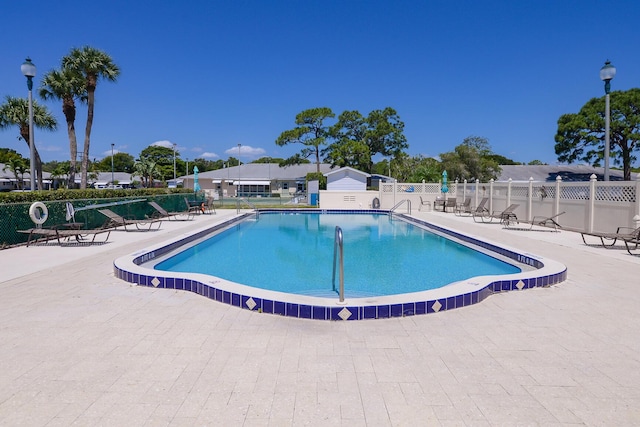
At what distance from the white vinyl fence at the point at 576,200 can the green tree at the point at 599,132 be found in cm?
2405

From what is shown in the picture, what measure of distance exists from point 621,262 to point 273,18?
1976cm

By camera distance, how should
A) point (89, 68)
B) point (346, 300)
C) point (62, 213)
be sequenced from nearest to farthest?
1. point (346, 300)
2. point (62, 213)
3. point (89, 68)

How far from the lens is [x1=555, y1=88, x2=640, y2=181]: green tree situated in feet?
123

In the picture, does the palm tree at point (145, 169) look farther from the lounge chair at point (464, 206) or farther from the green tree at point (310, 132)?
the lounge chair at point (464, 206)

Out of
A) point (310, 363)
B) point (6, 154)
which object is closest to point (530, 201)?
point (310, 363)

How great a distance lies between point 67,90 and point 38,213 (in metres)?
18.1

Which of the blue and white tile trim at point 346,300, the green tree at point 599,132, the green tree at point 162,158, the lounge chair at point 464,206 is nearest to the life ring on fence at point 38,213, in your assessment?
the blue and white tile trim at point 346,300

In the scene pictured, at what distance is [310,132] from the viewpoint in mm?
41812

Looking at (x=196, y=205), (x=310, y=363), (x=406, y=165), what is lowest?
(x=310, y=363)

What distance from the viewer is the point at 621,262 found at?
8008mm

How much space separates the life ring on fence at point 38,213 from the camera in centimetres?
1029

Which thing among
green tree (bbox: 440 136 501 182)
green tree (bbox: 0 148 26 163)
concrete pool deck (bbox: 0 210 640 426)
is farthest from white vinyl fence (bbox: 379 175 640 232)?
green tree (bbox: 0 148 26 163)

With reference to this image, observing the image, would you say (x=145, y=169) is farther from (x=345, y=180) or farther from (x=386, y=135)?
(x=386, y=135)

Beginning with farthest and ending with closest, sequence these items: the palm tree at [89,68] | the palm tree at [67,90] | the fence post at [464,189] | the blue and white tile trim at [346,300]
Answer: the palm tree at [67,90]
the palm tree at [89,68]
the fence post at [464,189]
the blue and white tile trim at [346,300]
